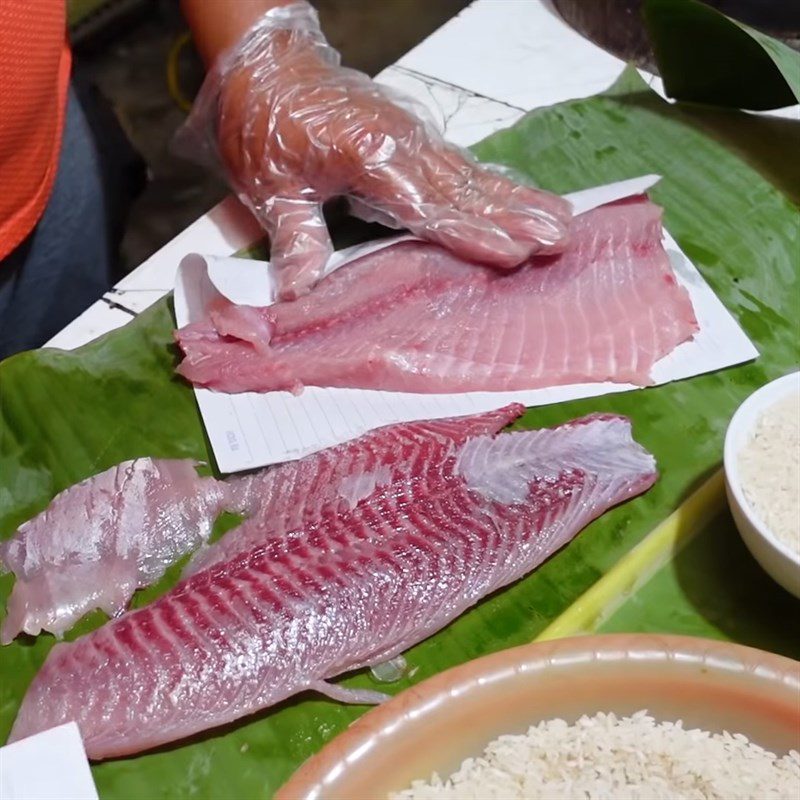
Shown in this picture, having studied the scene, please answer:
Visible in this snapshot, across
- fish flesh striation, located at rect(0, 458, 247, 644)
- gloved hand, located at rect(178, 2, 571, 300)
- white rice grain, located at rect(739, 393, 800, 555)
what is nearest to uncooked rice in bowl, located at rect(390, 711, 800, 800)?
white rice grain, located at rect(739, 393, 800, 555)

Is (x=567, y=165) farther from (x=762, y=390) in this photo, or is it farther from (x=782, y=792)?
(x=782, y=792)

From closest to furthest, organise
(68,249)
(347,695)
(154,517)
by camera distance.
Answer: (347,695)
(154,517)
(68,249)

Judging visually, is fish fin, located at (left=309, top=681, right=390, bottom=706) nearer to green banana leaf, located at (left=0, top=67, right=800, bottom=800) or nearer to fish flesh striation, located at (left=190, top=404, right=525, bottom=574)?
green banana leaf, located at (left=0, top=67, right=800, bottom=800)

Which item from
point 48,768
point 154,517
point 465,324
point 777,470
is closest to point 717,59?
point 465,324

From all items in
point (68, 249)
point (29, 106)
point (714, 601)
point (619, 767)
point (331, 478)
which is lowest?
point (714, 601)

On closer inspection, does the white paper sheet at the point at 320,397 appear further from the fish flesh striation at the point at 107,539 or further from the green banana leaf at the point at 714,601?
the green banana leaf at the point at 714,601

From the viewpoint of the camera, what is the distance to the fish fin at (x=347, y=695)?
1418mm

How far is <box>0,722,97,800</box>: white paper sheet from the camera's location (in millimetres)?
1230

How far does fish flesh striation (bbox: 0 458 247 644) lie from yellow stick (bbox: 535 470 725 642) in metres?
0.63

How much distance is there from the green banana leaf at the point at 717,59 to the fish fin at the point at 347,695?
1.66 metres

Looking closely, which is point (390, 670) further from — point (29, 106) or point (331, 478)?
point (29, 106)

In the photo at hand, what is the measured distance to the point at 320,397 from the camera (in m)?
1.86

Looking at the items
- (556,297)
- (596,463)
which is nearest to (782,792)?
(596,463)

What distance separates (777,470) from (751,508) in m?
0.09
